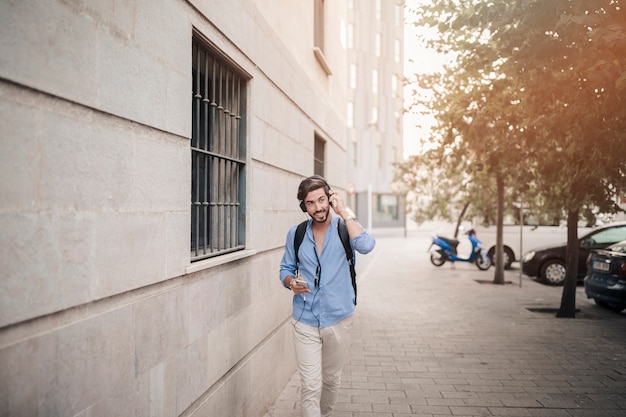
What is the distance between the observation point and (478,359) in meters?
6.54

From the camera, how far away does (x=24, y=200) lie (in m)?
1.78

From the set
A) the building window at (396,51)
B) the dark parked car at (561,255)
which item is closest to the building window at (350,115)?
the building window at (396,51)

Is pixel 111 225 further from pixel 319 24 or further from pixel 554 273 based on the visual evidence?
pixel 554 273

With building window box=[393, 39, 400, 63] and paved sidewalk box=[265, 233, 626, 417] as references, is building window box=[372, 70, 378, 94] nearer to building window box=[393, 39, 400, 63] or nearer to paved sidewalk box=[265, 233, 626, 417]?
building window box=[393, 39, 400, 63]

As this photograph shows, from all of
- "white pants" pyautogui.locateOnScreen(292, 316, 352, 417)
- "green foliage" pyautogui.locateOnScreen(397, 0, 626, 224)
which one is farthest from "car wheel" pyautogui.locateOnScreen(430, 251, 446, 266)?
"white pants" pyautogui.locateOnScreen(292, 316, 352, 417)

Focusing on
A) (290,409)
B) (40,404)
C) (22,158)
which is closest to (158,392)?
(40,404)

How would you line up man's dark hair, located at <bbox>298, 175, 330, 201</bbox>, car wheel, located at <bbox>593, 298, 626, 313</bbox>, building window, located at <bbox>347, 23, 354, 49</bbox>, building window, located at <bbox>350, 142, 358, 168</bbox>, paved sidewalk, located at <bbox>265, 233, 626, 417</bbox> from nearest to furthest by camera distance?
man's dark hair, located at <bbox>298, 175, 330, 201</bbox> → paved sidewalk, located at <bbox>265, 233, 626, 417</bbox> → car wheel, located at <bbox>593, 298, 626, 313</bbox> → building window, located at <bbox>350, 142, 358, 168</bbox> → building window, located at <bbox>347, 23, 354, 49</bbox>

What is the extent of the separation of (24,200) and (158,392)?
4.64 feet

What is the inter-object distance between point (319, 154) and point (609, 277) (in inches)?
223

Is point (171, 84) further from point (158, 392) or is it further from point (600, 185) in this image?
point (600, 185)

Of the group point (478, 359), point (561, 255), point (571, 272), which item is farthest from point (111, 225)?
point (561, 255)

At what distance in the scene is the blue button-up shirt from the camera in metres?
3.55

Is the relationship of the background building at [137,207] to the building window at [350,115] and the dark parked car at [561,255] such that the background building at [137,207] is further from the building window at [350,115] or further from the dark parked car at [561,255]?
the building window at [350,115]

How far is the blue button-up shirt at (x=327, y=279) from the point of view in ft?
11.6
